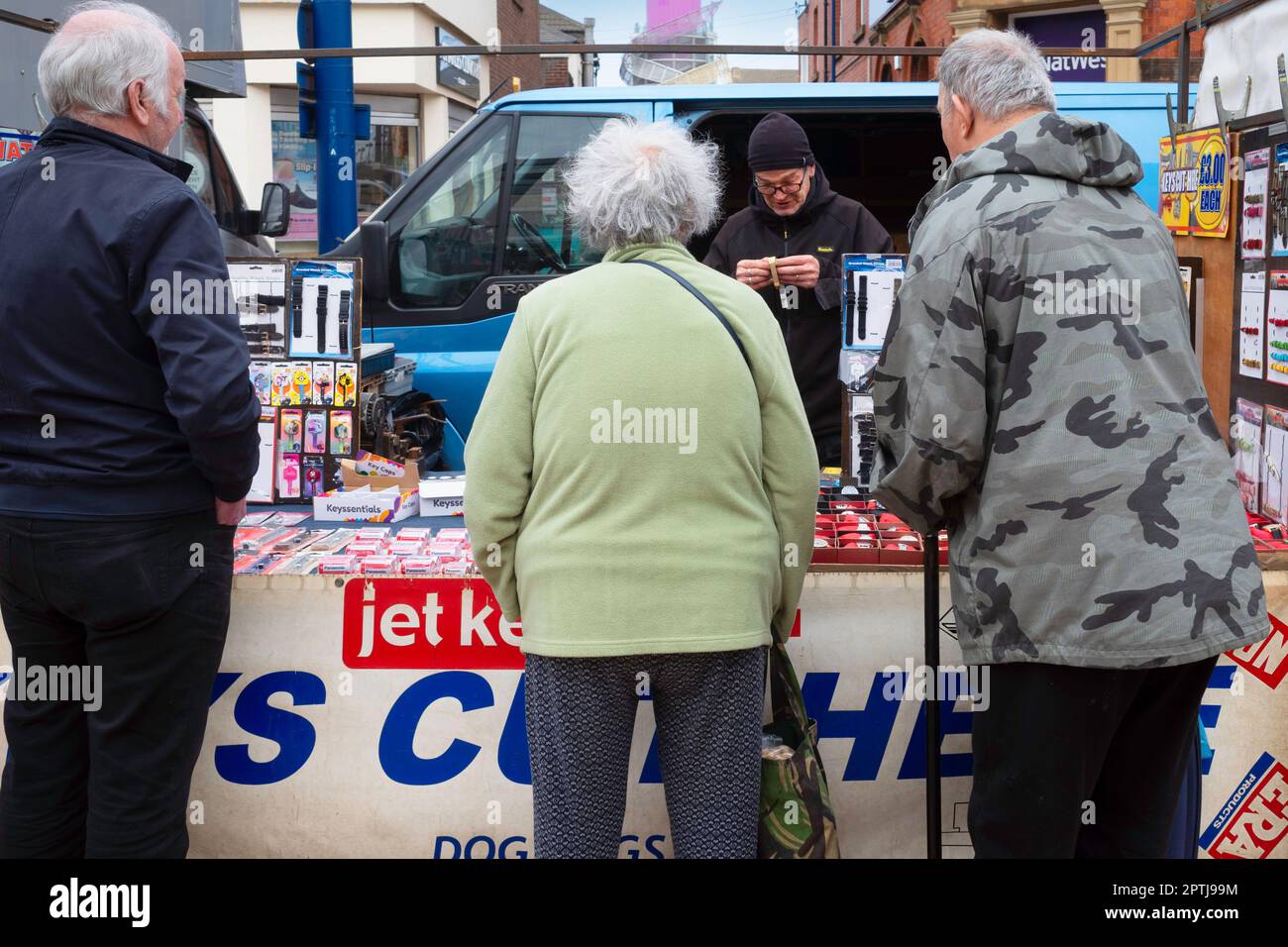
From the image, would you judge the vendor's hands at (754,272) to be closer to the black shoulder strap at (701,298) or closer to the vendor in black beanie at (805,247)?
the vendor in black beanie at (805,247)

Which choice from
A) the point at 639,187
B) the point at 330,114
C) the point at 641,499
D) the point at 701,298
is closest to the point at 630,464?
the point at 641,499

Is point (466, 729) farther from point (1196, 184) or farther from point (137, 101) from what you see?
point (1196, 184)

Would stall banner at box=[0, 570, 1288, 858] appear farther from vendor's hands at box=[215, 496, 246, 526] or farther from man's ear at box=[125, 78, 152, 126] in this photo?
man's ear at box=[125, 78, 152, 126]

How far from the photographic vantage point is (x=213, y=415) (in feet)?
7.69

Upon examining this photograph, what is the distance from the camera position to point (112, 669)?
2.45 m

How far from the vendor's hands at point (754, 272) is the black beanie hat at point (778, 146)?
36cm

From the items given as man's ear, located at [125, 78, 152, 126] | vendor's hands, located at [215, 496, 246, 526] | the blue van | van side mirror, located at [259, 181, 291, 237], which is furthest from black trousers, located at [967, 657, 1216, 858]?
van side mirror, located at [259, 181, 291, 237]

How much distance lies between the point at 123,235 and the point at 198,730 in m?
1.03

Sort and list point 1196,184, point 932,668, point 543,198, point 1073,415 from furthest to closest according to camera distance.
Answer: point 543,198, point 1196,184, point 932,668, point 1073,415

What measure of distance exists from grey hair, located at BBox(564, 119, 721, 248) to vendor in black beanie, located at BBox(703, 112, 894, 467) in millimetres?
1585

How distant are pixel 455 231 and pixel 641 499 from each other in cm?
385

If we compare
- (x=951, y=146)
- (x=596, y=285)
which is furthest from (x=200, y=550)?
(x=951, y=146)

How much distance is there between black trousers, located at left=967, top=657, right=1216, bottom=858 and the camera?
7.15 ft

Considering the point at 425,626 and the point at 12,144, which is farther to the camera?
the point at 12,144
